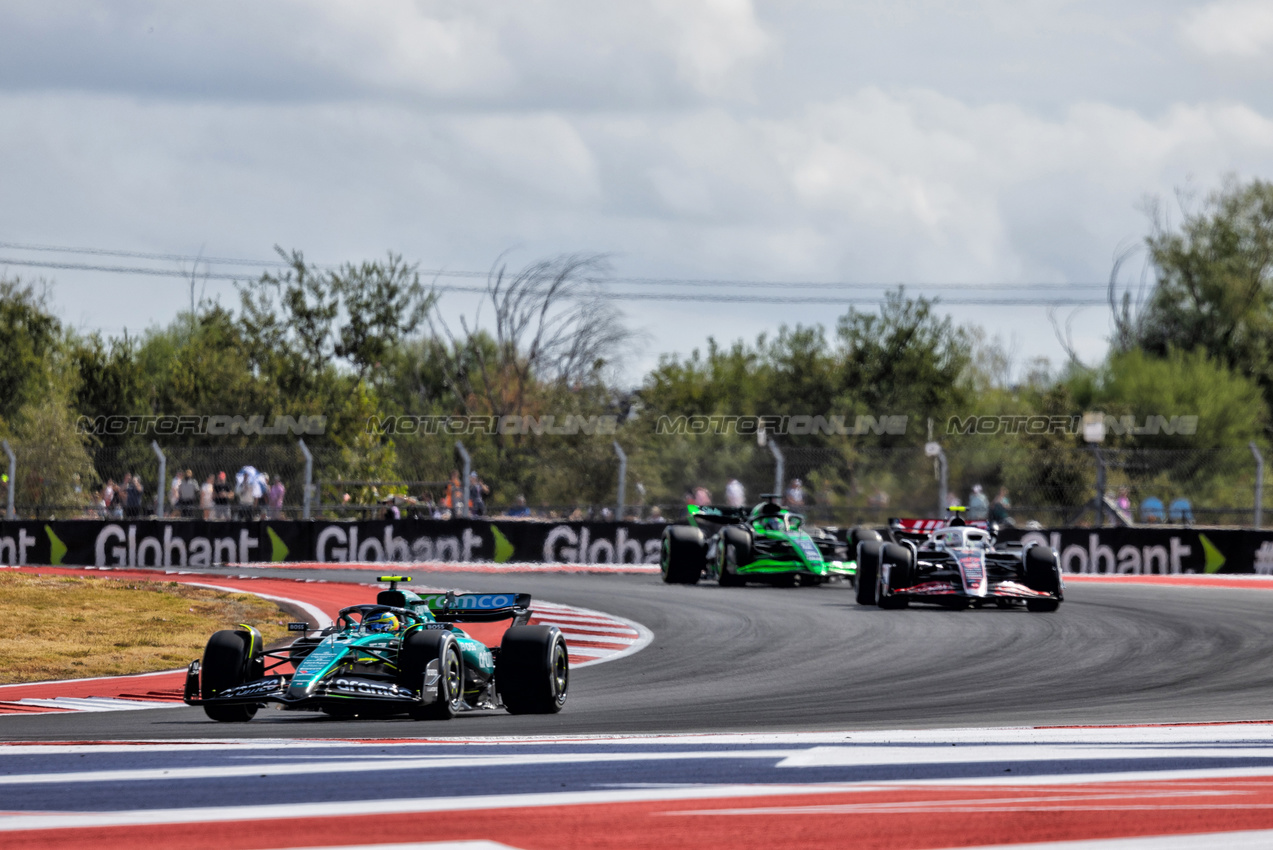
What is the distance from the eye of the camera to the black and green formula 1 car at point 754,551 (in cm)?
2244

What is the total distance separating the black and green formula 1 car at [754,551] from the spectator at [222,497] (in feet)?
33.2

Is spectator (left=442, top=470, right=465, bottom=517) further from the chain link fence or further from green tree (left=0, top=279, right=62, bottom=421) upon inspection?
green tree (left=0, top=279, right=62, bottom=421)

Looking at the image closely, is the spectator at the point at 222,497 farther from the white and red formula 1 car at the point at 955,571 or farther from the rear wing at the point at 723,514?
the white and red formula 1 car at the point at 955,571

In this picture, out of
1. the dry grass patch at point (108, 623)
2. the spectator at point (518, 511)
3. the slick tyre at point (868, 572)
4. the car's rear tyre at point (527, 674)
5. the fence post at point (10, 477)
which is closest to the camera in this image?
the car's rear tyre at point (527, 674)

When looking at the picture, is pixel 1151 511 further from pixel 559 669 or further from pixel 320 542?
pixel 559 669

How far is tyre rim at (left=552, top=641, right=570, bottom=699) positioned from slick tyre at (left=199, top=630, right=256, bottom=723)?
1.95 metres

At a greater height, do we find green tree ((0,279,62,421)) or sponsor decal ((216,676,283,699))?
green tree ((0,279,62,421))

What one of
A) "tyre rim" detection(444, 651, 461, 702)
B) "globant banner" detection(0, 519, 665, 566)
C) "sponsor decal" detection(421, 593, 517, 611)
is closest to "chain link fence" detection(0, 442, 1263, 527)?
"globant banner" detection(0, 519, 665, 566)

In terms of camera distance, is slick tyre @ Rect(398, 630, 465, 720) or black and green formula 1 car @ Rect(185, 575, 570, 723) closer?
black and green formula 1 car @ Rect(185, 575, 570, 723)

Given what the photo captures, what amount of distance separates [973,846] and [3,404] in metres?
41.2

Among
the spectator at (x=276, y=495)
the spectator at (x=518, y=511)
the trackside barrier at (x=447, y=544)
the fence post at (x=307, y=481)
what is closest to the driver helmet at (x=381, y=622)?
the trackside barrier at (x=447, y=544)

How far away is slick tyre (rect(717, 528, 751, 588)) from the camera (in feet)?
73.8

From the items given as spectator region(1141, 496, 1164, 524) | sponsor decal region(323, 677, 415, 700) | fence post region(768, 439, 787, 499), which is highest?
fence post region(768, 439, 787, 499)

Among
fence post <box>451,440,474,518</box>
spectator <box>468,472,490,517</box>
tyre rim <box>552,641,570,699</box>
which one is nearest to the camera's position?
tyre rim <box>552,641,570,699</box>
